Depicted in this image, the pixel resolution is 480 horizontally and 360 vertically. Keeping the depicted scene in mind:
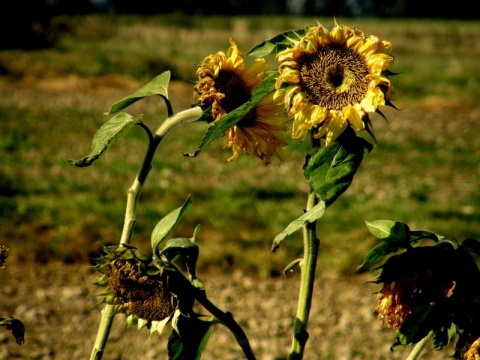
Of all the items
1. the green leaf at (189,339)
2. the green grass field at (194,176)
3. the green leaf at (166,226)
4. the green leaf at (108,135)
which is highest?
the green leaf at (108,135)

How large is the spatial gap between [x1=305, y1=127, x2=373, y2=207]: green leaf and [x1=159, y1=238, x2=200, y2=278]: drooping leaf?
165 millimetres

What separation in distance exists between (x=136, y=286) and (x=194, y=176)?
3.34m

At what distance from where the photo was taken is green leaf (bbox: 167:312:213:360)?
0.73m

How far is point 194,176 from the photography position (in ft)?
13.1

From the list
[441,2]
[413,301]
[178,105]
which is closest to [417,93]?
[178,105]

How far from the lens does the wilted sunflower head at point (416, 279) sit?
0.68 m

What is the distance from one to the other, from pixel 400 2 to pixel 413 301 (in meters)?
28.3

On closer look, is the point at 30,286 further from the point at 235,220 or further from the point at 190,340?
the point at 190,340

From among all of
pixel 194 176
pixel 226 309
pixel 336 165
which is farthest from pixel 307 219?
pixel 194 176

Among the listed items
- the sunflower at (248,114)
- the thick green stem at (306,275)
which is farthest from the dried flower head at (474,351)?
the sunflower at (248,114)

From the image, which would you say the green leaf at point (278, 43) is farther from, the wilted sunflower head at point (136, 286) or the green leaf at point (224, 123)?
the wilted sunflower head at point (136, 286)

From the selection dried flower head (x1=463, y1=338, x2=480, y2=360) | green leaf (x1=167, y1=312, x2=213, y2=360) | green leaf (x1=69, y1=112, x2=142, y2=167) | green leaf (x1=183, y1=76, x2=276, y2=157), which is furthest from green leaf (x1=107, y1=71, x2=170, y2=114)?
Result: dried flower head (x1=463, y1=338, x2=480, y2=360)

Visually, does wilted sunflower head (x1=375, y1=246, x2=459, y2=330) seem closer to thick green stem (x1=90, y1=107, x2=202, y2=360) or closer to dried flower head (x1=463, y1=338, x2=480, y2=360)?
dried flower head (x1=463, y1=338, x2=480, y2=360)

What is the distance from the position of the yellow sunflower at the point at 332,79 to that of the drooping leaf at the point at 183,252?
0.58 ft
